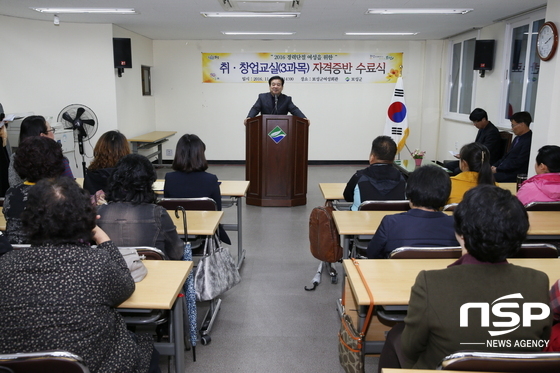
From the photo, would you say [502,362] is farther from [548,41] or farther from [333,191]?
[548,41]

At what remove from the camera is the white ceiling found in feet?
17.8

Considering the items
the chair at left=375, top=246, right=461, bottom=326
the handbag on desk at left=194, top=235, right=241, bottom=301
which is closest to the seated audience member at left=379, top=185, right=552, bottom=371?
the chair at left=375, top=246, right=461, bottom=326

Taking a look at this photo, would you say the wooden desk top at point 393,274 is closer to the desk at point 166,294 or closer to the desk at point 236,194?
the desk at point 166,294

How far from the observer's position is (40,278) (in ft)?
4.71

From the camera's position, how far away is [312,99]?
930 centimetres

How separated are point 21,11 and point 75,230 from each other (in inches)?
229

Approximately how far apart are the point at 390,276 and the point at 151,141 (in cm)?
641

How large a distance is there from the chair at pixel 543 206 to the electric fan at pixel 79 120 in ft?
19.0

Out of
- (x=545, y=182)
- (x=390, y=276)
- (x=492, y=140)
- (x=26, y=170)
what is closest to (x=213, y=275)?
(x=390, y=276)

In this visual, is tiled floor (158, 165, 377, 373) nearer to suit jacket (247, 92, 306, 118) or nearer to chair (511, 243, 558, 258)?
chair (511, 243, 558, 258)

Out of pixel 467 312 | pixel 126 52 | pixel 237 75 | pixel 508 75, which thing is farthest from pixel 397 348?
pixel 237 75

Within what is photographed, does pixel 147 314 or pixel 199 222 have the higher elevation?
pixel 199 222

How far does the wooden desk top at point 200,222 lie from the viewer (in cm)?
272

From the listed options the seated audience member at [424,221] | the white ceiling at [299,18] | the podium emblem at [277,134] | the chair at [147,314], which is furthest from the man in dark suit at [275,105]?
the chair at [147,314]
